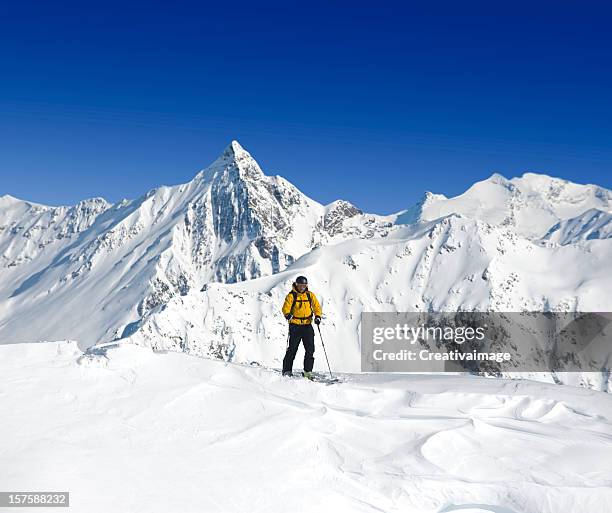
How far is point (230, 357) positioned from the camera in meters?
188

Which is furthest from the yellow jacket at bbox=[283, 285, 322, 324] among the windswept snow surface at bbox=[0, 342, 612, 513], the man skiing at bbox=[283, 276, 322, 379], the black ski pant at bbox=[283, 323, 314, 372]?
the windswept snow surface at bbox=[0, 342, 612, 513]

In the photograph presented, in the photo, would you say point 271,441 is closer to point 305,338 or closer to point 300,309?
point 305,338

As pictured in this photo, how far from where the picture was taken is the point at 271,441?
9.58 metres

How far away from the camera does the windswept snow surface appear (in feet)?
25.8

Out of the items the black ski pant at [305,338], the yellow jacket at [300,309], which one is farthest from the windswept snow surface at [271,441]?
the yellow jacket at [300,309]

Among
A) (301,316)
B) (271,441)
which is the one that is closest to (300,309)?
(301,316)

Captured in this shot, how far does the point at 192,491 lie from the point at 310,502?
178 cm

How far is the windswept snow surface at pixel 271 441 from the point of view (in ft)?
25.8

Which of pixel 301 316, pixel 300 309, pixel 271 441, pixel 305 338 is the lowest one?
pixel 271 441

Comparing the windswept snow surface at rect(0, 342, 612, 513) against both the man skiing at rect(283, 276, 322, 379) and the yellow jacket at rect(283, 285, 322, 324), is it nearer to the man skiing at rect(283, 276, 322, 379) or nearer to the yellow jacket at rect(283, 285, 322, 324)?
the man skiing at rect(283, 276, 322, 379)

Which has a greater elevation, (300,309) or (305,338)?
(300,309)

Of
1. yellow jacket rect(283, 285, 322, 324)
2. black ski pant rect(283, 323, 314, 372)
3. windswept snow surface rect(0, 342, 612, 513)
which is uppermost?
yellow jacket rect(283, 285, 322, 324)

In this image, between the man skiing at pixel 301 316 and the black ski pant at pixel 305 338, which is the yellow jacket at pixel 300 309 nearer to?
the man skiing at pixel 301 316

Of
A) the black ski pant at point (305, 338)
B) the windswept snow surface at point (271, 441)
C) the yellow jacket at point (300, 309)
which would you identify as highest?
the yellow jacket at point (300, 309)
